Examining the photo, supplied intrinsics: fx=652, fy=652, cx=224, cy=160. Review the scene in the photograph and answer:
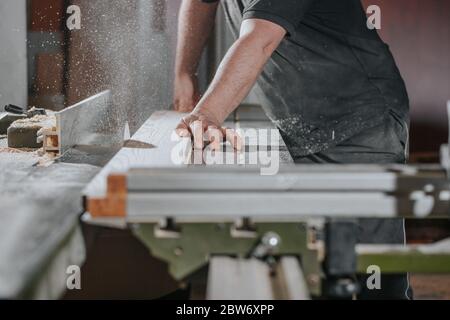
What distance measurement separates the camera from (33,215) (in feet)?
3.16

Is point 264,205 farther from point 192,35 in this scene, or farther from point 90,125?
point 192,35

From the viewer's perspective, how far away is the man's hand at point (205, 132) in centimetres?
142

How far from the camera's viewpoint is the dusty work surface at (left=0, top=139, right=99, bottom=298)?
0.74m

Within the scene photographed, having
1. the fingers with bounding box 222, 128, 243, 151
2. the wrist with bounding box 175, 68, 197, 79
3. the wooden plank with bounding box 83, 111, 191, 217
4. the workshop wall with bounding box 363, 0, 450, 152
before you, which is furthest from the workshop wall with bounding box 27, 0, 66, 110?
the workshop wall with bounding box 363, 0, 450, 152

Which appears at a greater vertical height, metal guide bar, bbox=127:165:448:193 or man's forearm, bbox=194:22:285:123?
man's forearm, bbox=194:22:285:123

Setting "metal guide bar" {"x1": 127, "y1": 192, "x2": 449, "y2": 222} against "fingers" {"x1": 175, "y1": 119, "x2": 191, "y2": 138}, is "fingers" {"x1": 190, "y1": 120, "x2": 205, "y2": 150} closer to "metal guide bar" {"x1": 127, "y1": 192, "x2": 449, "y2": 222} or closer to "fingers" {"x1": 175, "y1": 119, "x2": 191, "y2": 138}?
"fingers" {"x1": 175, "y1": 119, "x2": 191, "y2": 138}

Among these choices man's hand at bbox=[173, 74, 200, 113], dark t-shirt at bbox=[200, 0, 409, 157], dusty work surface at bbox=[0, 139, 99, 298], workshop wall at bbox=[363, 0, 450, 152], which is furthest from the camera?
workshop wall at bbox=[363, 0, 450, 152]

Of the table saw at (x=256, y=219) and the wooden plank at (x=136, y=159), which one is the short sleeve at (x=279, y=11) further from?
the table saw at (x=256, y=219)

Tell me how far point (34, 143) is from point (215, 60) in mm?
1238

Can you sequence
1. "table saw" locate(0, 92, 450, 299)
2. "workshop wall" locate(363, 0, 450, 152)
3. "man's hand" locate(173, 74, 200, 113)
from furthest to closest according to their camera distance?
"workshop wall" locate(363, 0, 450, 152) → "man's hand" locate(173, 74, 200, 113) → "table saw" locate(0, 92, 450, 299)

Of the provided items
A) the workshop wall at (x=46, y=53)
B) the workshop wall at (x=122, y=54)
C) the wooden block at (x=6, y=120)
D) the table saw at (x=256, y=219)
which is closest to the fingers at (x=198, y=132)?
the table saw at (x=256, y=219)

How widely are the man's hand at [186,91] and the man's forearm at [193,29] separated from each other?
74 mm

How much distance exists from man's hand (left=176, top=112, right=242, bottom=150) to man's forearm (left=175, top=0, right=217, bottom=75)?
0.62 m
